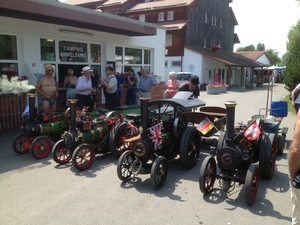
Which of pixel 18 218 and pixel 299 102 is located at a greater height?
pixel 299 102

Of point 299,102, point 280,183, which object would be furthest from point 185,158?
point 299,102

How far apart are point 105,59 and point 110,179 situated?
22.9ft

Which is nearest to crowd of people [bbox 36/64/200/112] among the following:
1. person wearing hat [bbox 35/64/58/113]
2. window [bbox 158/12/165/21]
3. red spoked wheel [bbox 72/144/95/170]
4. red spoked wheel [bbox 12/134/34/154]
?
person wearing hat [bbox 35/64/58/113]

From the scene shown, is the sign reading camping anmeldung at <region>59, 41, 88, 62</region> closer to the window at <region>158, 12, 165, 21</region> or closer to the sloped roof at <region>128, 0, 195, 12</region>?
the sloped roof at <region>128, 0, 195, 12</region>

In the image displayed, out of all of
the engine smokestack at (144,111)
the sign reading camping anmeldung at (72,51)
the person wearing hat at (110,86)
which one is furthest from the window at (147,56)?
the engine smokestack at (144,111)

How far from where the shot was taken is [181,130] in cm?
516

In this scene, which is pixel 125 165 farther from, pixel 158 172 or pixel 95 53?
pixel 95 53

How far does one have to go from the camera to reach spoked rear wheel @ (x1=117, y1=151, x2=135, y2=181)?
14.5 ft

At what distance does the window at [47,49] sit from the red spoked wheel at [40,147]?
3978 mm

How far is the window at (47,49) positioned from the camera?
8.82 meters

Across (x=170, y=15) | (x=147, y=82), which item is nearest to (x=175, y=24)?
(x=170, y=15)

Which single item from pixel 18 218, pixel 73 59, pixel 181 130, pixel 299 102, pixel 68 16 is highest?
pixel 68 16

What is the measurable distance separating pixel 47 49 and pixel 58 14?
1860mm

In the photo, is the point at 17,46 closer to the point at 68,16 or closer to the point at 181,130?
the point at 68,16
